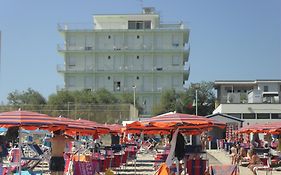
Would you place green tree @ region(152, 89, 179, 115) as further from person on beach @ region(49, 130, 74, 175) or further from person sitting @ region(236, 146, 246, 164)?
person on beach @ region(49, 130, 74, 175)

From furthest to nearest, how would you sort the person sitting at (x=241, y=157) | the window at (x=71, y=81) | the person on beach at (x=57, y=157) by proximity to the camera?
the window at (x=71, y=81) < the person sitting at (x=241, y=157) < the person on beach at (x=57, y=157)

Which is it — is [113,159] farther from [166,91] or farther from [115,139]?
[166,91]

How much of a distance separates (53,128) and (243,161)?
12.9 metres

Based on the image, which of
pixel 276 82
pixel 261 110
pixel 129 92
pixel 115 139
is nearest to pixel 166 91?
pixel 129 92

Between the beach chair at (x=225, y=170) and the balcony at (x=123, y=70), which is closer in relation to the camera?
the beach chair at (x=225, y=170)

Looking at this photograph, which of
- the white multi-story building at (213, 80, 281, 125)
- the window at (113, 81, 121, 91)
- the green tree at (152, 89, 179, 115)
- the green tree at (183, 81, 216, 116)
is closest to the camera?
the white multi-story building at (213, 80, 281, 125)

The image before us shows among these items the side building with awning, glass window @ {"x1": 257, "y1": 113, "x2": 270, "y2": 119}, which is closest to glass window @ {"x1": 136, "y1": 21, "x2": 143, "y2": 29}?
glass window @ {"x1": 257, "y1": 113, "x2": 270, "y2": 119}

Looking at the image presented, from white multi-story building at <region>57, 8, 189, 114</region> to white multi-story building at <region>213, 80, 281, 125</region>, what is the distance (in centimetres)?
779

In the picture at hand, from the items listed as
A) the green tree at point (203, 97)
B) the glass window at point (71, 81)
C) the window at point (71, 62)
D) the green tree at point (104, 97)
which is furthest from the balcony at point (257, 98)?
the window at point (71, 62)

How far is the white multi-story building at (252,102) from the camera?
50562 mm

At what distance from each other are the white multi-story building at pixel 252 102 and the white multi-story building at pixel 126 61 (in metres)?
7.79

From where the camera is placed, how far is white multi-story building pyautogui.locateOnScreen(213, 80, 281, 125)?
50.6 meters

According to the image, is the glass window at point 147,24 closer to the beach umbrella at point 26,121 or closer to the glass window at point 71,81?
the glass window at point 71,81

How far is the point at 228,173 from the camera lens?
1166cm
